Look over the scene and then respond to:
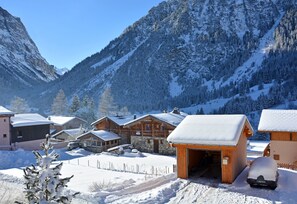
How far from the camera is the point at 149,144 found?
40.5m

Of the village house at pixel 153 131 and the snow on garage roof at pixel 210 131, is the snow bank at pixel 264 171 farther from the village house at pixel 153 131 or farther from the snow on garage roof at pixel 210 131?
the village house at pixel 153 131

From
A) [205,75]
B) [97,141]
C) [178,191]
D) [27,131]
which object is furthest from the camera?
[205,75]

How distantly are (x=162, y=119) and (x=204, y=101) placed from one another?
339ft

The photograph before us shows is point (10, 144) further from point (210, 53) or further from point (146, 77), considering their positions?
point (210, 53)

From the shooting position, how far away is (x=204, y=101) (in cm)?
13988

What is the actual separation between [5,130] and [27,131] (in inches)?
124

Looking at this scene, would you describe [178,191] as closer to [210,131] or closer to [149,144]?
[210,131]

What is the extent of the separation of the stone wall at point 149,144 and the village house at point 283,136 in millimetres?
16721

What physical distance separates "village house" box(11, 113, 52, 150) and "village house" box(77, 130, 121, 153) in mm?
5494

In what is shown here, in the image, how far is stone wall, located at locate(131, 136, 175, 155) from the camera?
38562mm

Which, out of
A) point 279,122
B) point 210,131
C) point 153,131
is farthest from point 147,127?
point 210,131

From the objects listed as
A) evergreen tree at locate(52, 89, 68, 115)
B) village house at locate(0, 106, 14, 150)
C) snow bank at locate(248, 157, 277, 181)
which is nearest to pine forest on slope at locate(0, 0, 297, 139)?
evergreen tree at locate(52, 89, 68, 115)

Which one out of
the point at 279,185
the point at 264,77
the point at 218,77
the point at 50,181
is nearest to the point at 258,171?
the point at 279,185

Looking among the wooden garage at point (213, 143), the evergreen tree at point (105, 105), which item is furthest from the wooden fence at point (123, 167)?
the evergreen tree at point (105, 105)
